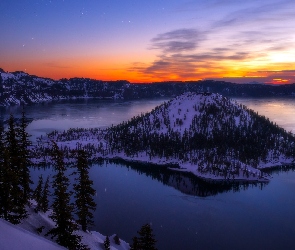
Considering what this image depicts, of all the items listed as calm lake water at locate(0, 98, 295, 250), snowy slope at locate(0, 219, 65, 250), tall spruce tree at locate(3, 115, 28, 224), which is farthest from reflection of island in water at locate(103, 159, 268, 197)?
snowy slope at locate(0, 219, 65, 250)

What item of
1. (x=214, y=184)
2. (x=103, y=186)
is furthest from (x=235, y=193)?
(x=103, y=186)

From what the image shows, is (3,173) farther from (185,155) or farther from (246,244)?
(185,155)

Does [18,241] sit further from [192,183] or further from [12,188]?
[192,183]

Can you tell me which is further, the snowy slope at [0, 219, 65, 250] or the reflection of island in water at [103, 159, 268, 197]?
the reflection of island in water at [103, 159, 268, 197]

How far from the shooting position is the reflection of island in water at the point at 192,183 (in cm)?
12369

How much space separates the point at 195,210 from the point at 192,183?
119 feet

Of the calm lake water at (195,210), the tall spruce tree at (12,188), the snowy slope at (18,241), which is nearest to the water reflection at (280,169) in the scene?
the calm lake water at (195,210)

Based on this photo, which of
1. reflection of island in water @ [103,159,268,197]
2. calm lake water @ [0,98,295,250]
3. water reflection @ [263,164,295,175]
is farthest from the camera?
water reflection @ [263,164,295,175]

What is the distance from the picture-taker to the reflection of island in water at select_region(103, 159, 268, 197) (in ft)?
406

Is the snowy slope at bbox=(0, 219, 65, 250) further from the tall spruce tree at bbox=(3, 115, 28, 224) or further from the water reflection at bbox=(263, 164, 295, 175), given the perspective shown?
the water reflection at bbox=(263, 164, 295, 175)

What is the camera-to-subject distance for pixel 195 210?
323ft

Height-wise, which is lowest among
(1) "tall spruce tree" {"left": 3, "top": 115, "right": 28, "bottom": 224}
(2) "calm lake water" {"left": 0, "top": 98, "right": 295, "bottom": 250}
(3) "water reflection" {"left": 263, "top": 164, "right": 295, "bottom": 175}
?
(3) "water reflection" {"left": 263, "top": 164, "right": 295, "bottom": 175}

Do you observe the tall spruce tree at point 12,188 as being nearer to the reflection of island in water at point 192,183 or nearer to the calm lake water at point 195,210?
the calm lake water at point 195,210

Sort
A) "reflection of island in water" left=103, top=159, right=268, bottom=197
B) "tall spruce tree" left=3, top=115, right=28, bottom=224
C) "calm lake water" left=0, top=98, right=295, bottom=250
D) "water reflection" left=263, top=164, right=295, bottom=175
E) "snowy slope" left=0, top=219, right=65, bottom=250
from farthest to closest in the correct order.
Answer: "water reflection" left=263, top=164, right=295, bottom=175 < "reflection of island in water" left=103, top=159, right=268, bottom=197 < "calm lake water" left=0, top=98, right=295, bottom=250 < "tall spruce tree" left=3, top=115, right=28, bottom=224 < "snowy slope" left=0, top=219, right=65, bottom=250
